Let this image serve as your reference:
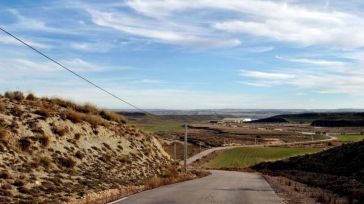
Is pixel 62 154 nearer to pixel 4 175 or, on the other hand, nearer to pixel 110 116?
pixel 4 175

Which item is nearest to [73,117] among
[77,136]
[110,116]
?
[77,136]

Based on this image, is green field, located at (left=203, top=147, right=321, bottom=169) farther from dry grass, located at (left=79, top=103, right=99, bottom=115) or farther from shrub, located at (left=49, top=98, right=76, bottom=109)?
shrub, located at (left=49, top=98, right=76, bottom=109)

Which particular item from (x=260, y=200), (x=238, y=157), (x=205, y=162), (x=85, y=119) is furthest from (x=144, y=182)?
(x=238, y=157)

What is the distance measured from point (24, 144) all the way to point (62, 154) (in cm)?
260

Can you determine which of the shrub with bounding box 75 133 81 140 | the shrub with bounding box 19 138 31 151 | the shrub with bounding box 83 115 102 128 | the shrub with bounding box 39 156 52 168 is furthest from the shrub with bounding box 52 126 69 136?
the shrub with bounding box 83 115 102 128

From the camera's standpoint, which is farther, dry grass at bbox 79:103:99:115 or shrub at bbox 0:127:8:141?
dry grass at bbox 79:103:99:115

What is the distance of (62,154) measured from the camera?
2508 cm

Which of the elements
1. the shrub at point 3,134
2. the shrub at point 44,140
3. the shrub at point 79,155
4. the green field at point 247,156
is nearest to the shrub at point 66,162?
the shrub at point 44,140

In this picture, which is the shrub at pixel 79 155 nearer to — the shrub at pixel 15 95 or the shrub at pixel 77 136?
the shrub at pixel 77 136

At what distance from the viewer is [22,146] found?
74.5 ft

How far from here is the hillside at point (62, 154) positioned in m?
19.3

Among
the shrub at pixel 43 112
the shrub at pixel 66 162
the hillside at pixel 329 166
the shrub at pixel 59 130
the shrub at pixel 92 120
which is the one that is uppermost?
the shrub at pixel 43 112

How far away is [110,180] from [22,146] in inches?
199

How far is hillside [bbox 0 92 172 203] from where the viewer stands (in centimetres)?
1933
